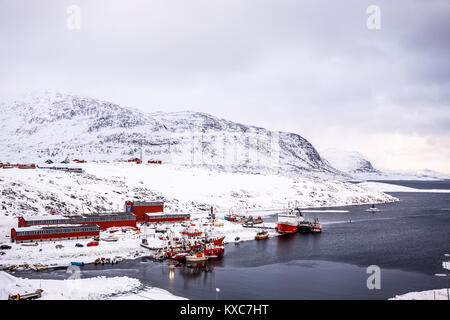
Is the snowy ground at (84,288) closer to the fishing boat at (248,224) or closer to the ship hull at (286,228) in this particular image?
the ship hull at (286,228)

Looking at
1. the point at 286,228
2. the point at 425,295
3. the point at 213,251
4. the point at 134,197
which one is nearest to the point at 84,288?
the point at 213,251

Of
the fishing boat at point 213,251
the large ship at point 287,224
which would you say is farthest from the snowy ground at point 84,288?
the large ship at point 287,224

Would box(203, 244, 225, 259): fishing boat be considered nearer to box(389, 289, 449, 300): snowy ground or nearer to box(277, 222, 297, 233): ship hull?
box(277, 222, 297, 233): ship hull

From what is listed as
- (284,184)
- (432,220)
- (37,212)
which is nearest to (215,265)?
(37,212)

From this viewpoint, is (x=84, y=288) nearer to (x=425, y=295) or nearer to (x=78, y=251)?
(x=78, y=251)

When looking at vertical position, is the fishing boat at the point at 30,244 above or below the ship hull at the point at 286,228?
above

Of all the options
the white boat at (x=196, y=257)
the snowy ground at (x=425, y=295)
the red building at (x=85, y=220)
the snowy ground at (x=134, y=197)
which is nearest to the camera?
the snowy ground at (x=425, y=295)
